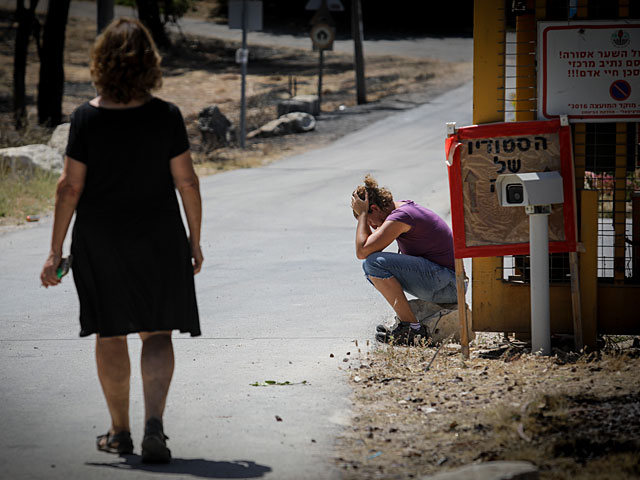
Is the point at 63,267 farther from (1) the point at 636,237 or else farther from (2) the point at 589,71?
(1) the point at 636,237

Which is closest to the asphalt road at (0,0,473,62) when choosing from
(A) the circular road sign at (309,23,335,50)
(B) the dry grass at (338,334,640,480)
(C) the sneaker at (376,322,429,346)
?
(A) the circular road sign at (309,23,335,50)

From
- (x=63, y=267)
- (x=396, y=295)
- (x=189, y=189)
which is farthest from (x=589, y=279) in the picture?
(x=63, y=267)

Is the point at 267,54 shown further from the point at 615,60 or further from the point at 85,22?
the point at 615,60

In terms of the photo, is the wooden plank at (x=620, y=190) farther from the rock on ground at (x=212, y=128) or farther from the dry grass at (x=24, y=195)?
the rock on ground at (x=212, y=128)

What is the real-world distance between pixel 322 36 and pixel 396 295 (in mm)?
20687

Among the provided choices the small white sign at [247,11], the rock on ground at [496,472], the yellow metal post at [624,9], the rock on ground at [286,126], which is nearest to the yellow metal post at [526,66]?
the yellow metal post at [624,9]

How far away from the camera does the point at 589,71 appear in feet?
18.6

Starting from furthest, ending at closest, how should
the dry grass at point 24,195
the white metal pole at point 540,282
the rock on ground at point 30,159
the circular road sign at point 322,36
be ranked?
1. the circular road sign at point 322,36
2. the rock on ground at point 30,159
3. the dry grass at point 24,195
4. the white metal pole at point 540,282

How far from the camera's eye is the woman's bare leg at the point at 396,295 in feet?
20.4

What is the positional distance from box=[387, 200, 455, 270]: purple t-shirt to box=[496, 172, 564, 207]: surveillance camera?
86cm

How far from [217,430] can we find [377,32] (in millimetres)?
44444

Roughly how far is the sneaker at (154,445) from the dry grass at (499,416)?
780 mm

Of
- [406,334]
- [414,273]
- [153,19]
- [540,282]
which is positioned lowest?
[406,334]

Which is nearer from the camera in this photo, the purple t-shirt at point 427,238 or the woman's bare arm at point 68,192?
the woman's bare arm at point 68,192
